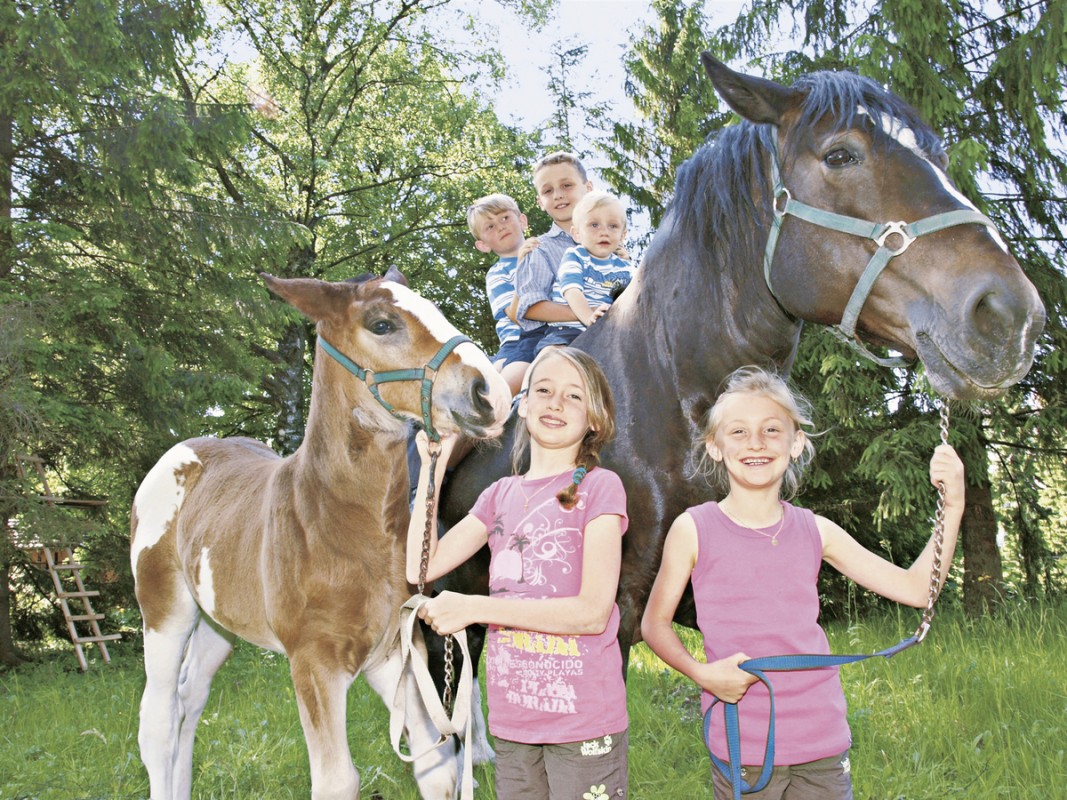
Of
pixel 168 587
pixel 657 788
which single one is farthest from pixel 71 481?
pixel 657 788

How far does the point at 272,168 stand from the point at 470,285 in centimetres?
509

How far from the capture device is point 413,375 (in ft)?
9.38

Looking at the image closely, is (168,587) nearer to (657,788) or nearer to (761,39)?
(657,788)

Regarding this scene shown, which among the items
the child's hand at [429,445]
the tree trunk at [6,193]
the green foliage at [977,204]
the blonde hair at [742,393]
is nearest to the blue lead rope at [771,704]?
the blonde hair at [742,393]

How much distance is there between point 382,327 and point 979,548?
7870 millimetres

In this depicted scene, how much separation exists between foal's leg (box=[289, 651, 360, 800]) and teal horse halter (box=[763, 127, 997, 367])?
198 cm

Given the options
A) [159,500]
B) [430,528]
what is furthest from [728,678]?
[159,500]

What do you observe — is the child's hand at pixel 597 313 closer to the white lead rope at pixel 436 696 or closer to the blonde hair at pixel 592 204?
the blonde hair at pixel 592 204

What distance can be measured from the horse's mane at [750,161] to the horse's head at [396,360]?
0.86 m

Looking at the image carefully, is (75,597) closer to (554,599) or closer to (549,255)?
(549,255)

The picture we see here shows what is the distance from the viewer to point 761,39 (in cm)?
1003

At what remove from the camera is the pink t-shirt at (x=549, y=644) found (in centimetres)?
219

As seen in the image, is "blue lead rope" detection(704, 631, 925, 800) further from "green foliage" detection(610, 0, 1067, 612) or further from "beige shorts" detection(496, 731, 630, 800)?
"green foliage" detection(610, 0, 1067, 612)

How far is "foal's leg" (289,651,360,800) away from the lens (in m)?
2.79
